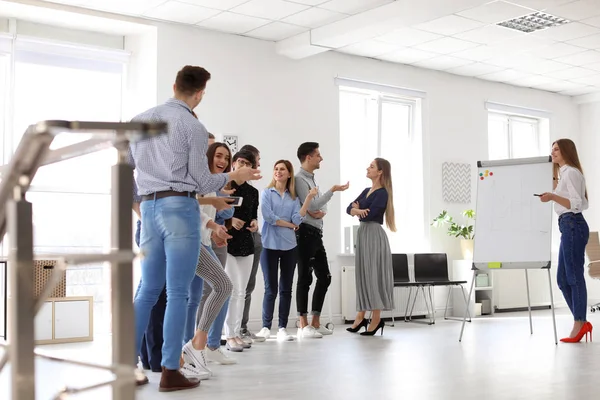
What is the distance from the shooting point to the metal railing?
1.18 metres

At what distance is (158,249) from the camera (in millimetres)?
3426

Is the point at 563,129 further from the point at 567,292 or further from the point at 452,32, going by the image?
the point at 567,292

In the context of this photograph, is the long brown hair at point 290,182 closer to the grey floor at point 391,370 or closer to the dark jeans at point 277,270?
the dark jeans at point 277,270

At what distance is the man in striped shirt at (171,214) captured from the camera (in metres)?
3.38

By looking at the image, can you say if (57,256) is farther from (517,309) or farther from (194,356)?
(517,309)

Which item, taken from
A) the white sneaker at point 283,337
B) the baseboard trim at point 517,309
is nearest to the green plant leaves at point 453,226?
the baseboard trim at point 517,309

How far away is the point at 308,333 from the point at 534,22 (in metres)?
3.95

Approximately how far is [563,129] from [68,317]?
7.80 m

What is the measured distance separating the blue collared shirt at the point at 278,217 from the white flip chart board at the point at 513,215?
152 centimetres

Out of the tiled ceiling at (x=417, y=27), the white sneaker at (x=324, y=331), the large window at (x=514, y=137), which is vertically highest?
the tiled ceiling at (x=417, y=27)

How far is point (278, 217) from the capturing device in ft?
19.7

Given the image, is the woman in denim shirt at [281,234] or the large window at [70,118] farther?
the large window at [70,118]

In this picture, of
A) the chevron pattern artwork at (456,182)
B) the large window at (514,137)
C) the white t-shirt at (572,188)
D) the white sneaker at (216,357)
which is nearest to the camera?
the white sneaker at (216,357)

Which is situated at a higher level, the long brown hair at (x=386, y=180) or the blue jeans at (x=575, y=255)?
the long brown hair at (x=386, y=180)
